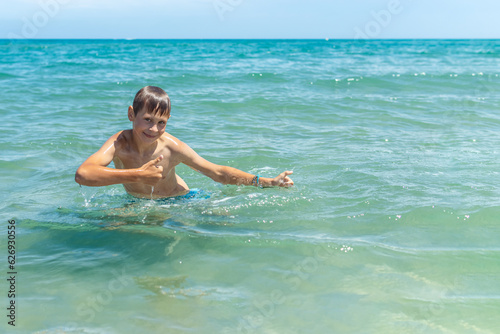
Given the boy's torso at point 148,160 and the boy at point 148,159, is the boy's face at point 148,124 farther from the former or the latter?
the boy's torso at point 148,160

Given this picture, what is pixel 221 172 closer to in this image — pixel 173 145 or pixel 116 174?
pixel 173 145

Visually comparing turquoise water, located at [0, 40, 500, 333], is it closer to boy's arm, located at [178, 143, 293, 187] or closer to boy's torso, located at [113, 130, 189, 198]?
boy's torso, located at [113, 130, 189, 198]

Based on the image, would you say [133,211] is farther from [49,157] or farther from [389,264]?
[49,157]

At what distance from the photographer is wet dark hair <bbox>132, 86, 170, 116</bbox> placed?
12.4 ft

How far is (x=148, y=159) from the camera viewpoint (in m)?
4.18

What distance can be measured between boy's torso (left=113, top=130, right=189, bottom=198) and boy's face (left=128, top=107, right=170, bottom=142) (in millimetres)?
217

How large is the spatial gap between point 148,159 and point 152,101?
61cm

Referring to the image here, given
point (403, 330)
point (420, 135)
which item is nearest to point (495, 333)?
point (403, 330)

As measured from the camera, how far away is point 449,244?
11.9 feet

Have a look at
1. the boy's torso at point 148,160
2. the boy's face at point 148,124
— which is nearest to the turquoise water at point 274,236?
the boy's torso at point 148,160

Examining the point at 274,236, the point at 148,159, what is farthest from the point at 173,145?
the point at 274,236

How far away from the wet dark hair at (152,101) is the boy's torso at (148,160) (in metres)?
0.41

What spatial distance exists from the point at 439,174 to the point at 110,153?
348 centimetres

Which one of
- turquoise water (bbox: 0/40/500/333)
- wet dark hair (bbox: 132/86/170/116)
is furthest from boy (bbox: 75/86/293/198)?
turquoise water (bbox: 0/40/500/333)
